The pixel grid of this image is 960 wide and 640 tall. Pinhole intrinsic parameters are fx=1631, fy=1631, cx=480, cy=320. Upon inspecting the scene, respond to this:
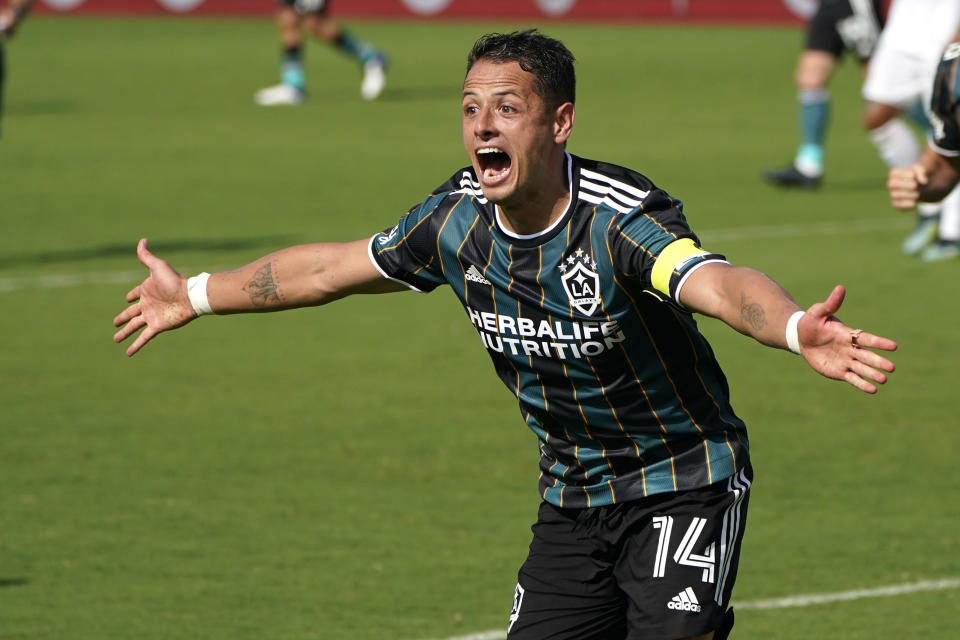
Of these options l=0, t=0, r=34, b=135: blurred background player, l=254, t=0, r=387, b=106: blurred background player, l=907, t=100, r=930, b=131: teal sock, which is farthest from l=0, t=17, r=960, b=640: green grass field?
l=254, t=0, r=387, b=106: blurred background player

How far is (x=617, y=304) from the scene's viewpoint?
4109 millimetres

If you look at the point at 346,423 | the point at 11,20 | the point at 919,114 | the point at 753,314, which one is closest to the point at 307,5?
the point at 11,20

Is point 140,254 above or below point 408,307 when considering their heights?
above

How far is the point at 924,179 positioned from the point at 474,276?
2.79 metres

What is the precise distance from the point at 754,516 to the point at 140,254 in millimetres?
3229

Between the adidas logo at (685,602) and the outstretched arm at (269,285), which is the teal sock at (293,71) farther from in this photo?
the adidas logo at (685,602)

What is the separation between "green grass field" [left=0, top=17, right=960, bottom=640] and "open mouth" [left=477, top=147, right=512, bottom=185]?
2.18 metres

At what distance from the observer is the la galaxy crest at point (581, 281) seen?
4.09m

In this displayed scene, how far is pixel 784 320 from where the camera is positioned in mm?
3719

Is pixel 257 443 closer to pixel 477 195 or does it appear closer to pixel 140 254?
pixel 140 254

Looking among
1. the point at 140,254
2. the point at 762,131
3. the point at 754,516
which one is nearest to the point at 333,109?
the point at 762,131

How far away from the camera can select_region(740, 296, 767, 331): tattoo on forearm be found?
3.78m

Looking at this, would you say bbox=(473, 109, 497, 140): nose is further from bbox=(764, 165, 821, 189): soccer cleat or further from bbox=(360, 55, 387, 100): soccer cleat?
bbox=(360, 55, 387, 100): soccer cleat

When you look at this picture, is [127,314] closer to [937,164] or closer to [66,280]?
[937,164]
